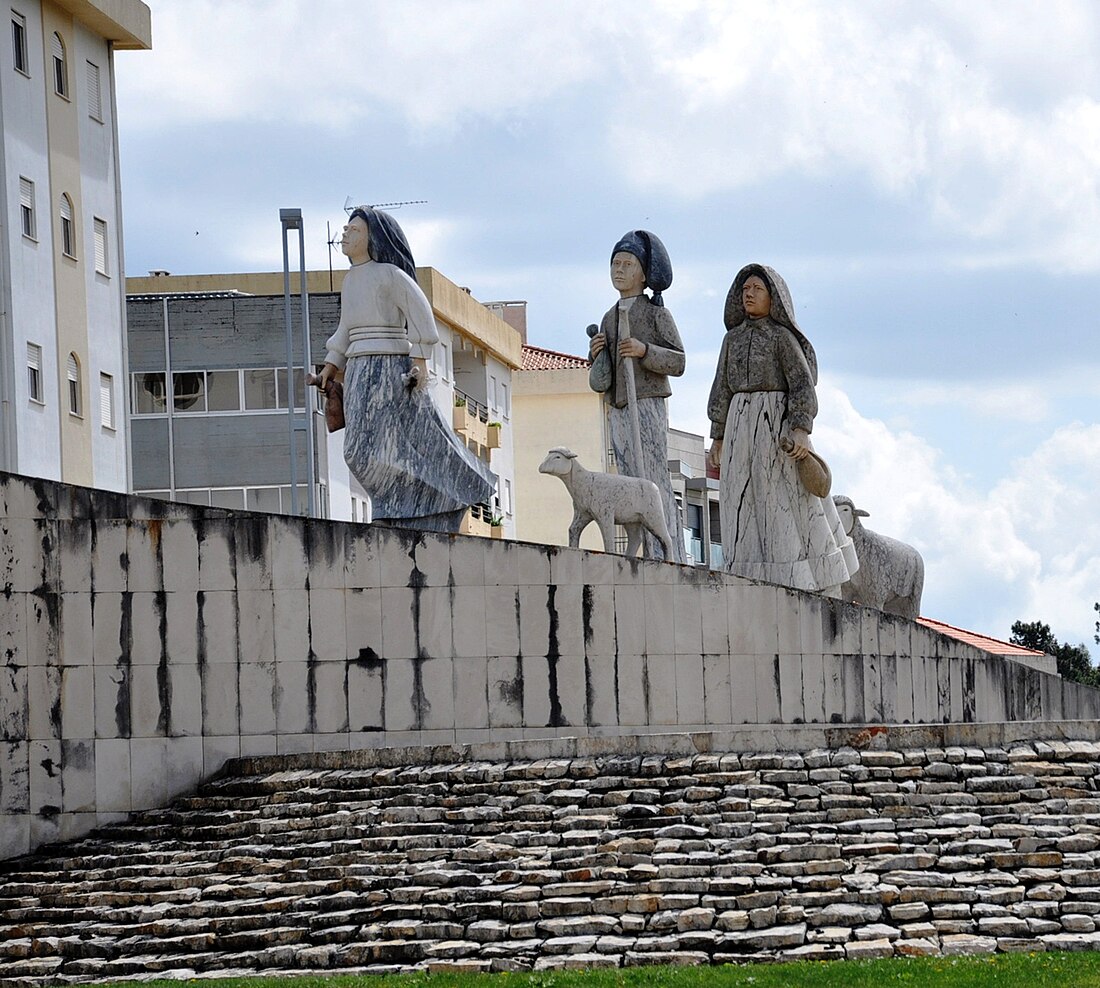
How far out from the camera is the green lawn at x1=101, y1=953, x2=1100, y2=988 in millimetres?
11125

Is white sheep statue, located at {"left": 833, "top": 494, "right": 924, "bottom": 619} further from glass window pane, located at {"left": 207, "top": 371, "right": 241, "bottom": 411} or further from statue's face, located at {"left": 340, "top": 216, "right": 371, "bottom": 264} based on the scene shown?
glass window pane, located at {"left": 207, "top": 371, "right": 241, "bottom": 411}

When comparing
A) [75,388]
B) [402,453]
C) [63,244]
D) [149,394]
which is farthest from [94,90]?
[402,453]

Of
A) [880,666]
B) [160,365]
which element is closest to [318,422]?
[160,365]

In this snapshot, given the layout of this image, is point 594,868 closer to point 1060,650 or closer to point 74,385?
point 74,385

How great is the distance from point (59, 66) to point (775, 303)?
74.1 ft

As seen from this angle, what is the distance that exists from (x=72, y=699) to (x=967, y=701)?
7.21 m

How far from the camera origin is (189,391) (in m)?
45.6

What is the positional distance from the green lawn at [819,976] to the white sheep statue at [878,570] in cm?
1035

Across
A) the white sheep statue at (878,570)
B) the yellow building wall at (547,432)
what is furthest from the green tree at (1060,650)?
the white sheep statue at (878,570)

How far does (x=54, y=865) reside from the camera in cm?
1570

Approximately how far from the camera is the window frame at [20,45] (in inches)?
1455

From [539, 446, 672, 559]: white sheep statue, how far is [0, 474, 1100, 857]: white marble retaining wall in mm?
2414

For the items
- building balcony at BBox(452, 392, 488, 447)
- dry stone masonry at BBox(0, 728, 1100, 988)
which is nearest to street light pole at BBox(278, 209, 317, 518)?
building balcony at BBox(452, 392, 488, 447)

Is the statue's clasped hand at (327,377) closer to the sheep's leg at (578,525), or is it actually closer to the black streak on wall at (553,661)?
the sheep's leg at (578,525)
